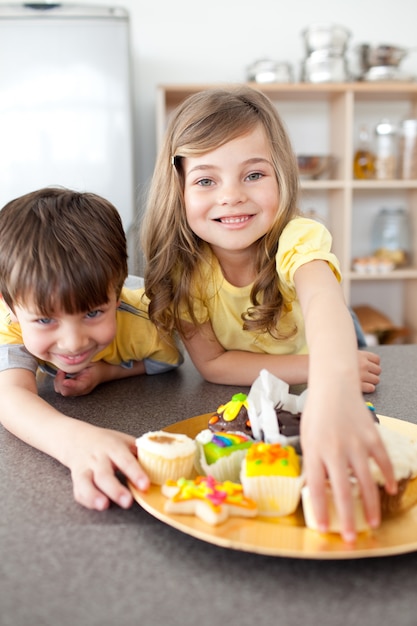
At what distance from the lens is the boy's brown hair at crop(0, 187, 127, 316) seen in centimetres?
86

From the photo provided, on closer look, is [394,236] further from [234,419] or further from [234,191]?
[234,419]

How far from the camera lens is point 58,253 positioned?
0.88 meters

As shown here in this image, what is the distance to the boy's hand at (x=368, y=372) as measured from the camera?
991 mm

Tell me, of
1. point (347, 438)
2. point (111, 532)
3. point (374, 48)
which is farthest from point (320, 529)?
point (374, 48)

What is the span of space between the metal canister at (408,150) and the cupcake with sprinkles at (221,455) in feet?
9.60

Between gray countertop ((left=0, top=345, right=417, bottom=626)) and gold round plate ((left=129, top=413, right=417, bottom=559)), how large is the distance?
16mm

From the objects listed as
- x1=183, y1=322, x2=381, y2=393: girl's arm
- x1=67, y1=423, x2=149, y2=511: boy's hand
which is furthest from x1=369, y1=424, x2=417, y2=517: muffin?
x1=183, y1=322, x2=381, y2=393: girl's arm

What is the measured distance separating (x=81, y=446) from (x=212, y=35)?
124 inches

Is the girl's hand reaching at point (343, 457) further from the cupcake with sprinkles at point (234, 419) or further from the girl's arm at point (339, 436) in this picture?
the cupcake with sprinkles at point (234, 419)

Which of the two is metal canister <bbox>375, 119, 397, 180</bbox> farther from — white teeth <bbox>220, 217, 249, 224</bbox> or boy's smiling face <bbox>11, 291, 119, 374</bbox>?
boy's smiling face <bbox>11, 291, 119, 374</bbox>

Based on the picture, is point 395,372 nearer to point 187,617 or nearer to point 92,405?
point 92,405

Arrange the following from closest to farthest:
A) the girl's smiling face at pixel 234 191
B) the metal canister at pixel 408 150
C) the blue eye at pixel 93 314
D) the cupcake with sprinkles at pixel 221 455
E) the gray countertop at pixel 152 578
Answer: the gray countertop at pixel 152 578 → the cupcake with sprinkles at pixel 221 455 → the blue eye at pixel 93 314 → the girl's smiling face at pixel 234 191 → the metal canister at pixel 408 150

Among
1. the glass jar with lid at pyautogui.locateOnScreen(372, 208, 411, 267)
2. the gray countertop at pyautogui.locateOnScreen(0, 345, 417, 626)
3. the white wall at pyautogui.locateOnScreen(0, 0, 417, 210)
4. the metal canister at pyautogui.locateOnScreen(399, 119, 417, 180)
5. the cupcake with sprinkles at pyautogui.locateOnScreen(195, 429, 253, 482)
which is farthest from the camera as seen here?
the glass jar with lid at pyautogui.locateOnScreen(372, 208, 411, 267)

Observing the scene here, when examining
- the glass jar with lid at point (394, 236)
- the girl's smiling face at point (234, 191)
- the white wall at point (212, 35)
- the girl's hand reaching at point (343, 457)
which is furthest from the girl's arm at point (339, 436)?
the glass jar with lid at point (394, 236)
